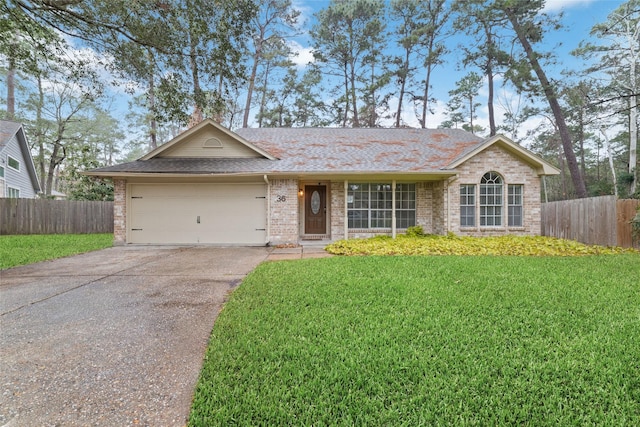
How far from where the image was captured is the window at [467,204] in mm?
10070

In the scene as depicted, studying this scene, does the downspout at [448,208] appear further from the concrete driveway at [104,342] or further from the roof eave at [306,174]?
the concrete driveway at [104,342]

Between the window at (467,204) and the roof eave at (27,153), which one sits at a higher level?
the roof eave at (27,153)

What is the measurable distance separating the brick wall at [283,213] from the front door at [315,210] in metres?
1.59

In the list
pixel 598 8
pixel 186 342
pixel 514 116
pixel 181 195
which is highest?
pixel 598 8

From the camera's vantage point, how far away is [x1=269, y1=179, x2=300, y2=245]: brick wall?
31.5 feet

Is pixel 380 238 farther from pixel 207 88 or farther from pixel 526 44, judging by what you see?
pixel 526 44

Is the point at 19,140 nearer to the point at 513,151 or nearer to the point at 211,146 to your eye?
the point at 211,146

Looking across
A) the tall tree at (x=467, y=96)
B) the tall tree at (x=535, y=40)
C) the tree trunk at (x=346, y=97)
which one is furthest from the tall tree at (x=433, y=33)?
the tree trunk at (x=346, y=97)

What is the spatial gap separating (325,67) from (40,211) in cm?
1882

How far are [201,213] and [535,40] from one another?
18505 mm

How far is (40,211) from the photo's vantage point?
44.9 ft

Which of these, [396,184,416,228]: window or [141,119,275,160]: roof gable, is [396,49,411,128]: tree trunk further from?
[141,119,275,160]: roof gable

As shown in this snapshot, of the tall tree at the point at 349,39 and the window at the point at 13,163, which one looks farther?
the tall tree at the point at 349,39

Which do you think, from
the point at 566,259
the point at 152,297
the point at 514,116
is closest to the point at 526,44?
the point at 514,116
